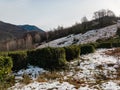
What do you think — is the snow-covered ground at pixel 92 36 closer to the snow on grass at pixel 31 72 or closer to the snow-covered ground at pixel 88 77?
the snow-covered ground at pixel 88 77

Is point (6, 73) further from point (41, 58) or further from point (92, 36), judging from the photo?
point (92, 36)

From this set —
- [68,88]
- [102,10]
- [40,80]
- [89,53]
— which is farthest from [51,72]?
[102,10]

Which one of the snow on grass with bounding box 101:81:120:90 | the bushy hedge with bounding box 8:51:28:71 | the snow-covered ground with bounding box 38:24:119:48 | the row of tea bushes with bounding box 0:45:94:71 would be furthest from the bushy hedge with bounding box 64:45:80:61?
the snow-covered ground with bounding box 38:24:119:48

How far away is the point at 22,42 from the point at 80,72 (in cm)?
9661

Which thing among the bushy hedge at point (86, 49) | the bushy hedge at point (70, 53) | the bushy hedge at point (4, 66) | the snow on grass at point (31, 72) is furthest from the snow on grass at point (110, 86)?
the bushy hedge at point (86, 49)

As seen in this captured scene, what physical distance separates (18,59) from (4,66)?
2909 mm

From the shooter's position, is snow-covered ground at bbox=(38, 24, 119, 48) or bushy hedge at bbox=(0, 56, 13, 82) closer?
bushy hedge at bbox=(0, 56, 13, 82)

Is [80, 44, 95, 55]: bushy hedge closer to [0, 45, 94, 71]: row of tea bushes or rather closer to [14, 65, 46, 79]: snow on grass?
[0, 45, 94, 71]: row of tea bushes

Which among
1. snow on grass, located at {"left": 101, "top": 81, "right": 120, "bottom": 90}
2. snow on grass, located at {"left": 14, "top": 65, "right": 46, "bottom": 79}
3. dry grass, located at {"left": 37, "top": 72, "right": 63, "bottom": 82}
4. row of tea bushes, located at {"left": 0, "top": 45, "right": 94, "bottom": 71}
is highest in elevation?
row of tea bushes, located at {"left": 0, "top": 45, "right": 94, "bottom": 71}

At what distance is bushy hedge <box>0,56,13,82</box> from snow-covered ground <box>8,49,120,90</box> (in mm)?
1276

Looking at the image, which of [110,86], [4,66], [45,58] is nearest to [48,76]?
[45,58]

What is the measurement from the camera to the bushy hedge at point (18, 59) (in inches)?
916

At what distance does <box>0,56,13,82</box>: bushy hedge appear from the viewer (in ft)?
66.4

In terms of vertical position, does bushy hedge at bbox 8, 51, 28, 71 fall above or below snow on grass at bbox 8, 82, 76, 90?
above
